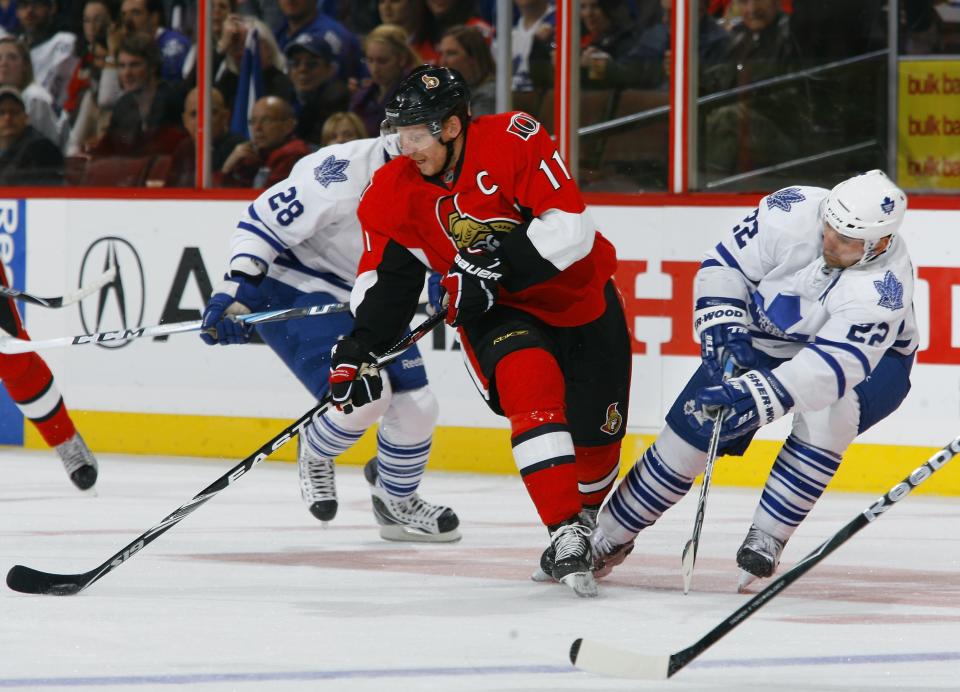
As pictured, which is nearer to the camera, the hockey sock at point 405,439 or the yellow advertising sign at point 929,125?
the hockey sock at point 405,439

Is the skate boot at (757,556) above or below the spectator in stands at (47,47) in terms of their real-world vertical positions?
below

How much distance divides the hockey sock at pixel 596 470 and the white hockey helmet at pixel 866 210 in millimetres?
724

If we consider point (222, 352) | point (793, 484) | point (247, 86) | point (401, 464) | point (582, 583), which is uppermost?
point (247, 86)

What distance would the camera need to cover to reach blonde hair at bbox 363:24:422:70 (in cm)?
601

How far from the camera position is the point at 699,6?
5637mm

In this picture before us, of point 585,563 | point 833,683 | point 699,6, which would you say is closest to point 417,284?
point 585,563

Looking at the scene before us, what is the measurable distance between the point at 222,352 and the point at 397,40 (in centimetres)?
122

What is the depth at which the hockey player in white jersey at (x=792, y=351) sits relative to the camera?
3.38 metres

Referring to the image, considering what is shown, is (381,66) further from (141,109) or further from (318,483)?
(318,483)

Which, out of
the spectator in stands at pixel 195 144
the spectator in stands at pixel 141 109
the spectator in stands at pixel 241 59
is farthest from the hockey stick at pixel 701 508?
the spectator in stands at pixel 141 109

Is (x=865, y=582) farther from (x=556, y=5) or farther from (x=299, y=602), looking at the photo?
(x=556, y=5)

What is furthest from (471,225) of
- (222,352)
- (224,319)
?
(222,352)

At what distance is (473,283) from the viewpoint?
11.4 ft

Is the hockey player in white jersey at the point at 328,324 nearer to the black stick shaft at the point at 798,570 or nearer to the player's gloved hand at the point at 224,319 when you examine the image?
the player's gloved hand at the point at 224,319
